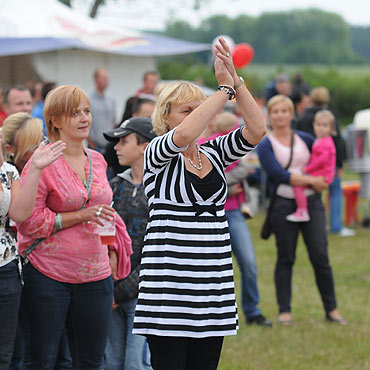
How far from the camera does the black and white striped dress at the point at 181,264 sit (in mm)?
3207

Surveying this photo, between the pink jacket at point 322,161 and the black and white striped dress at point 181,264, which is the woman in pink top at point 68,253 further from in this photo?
the pink jacket at point 322,161

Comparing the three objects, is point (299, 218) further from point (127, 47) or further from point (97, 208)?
point (127, 47)

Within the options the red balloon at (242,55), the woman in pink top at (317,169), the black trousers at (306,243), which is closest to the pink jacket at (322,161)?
the woman in pink top at (317,169)

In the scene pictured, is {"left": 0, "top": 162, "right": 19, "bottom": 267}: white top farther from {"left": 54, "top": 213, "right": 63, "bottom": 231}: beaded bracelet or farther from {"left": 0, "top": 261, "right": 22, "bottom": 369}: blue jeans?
{"left": 54, "top": 213, "right": 63, "bottom": 231}: beaded bracelet

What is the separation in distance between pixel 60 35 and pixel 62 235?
38.1 ft

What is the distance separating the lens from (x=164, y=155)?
313cm

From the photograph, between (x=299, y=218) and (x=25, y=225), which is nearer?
(x=25, y=225)

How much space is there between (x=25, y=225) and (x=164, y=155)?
93 centimetres

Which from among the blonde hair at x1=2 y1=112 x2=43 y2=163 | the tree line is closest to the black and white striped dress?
the blonde hair at x1=2 y1=112 x2=43 y2=163

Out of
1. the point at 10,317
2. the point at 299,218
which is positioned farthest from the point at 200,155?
the point at 299,218

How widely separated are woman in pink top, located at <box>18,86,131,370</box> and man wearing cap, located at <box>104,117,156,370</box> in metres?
0.37

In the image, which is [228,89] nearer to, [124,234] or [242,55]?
[124,234]

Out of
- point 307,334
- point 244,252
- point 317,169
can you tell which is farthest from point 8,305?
point 317,169

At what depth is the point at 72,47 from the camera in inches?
566
